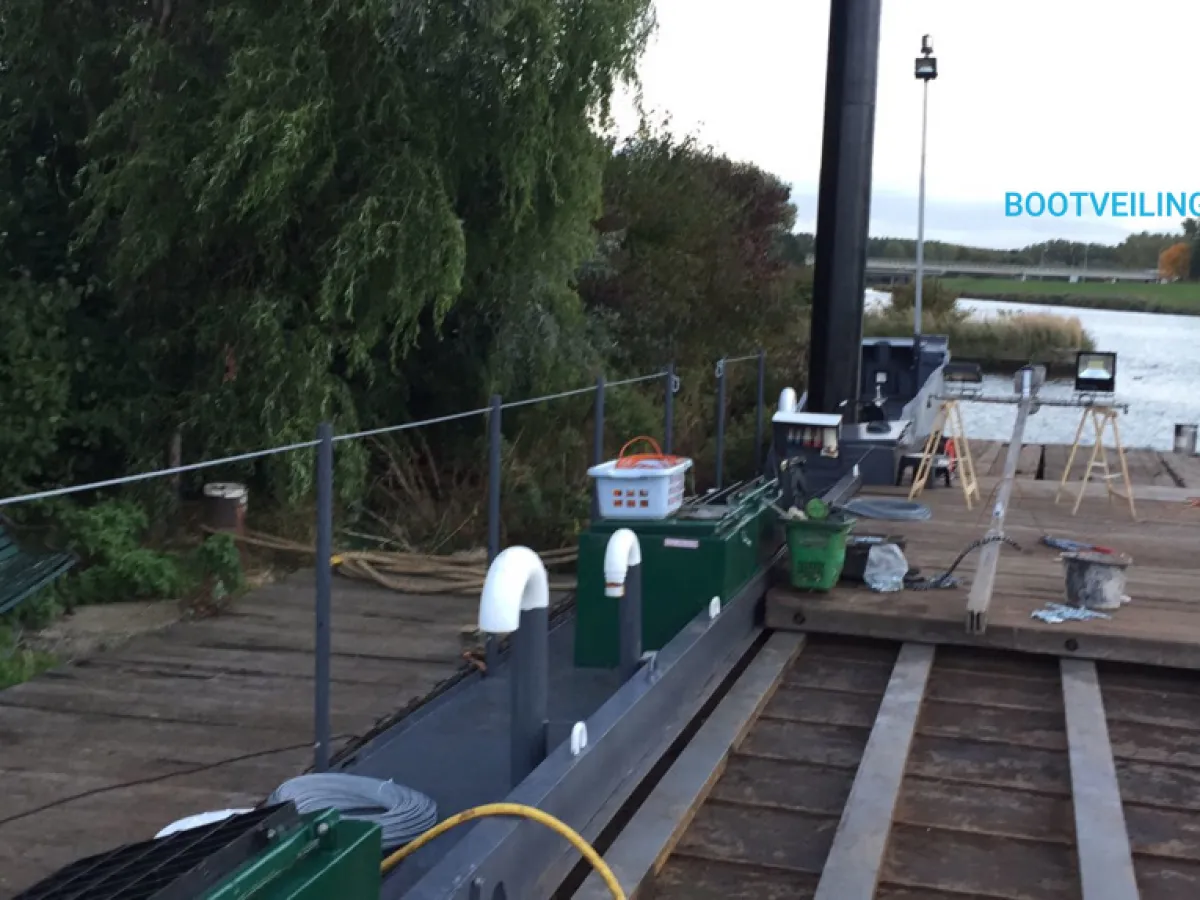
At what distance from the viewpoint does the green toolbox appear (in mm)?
4836

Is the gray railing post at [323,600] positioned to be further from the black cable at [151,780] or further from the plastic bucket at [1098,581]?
the plastic bucket at [1098,581]

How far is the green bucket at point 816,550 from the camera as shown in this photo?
5410 mm

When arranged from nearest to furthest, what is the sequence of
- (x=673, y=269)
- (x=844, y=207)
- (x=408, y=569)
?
(x=408, y=569)
(x=844, y=207)
(x=673, y=269)

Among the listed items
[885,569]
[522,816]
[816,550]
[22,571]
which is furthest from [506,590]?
[22,571]

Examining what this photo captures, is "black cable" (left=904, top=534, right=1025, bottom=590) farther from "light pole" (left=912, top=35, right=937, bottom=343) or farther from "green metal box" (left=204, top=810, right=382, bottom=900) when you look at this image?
"light pole" (left=912, top=35, right=937, bottom=343)

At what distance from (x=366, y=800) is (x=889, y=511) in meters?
4.39

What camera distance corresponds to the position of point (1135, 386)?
2880cm

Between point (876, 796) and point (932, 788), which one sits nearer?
point (876, 796)

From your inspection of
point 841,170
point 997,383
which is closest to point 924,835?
point 841,170

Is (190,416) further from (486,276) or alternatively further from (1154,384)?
(1154,384)

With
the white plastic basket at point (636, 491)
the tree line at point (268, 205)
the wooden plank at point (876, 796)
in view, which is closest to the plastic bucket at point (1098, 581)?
the wooden plank at point (876, 796)

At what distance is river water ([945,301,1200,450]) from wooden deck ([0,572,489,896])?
8.65 metres

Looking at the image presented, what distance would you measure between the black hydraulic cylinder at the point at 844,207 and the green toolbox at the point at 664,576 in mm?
→ 4437

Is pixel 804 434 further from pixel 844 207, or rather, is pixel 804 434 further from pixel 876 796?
pixel 876 796
